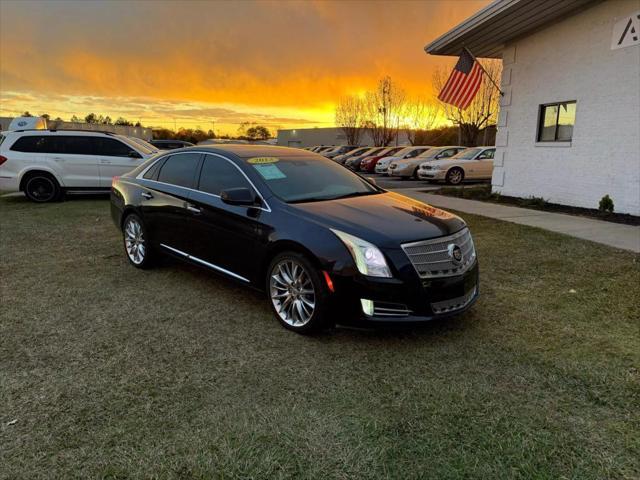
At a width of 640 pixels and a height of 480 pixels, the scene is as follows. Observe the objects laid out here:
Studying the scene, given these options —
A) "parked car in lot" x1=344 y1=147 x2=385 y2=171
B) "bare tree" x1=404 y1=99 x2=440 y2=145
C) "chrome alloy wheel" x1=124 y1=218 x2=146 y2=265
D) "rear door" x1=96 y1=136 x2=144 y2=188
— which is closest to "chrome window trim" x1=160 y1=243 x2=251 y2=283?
"chrome alloy wheel" x1=124 y1=218 x2=146 y2=265

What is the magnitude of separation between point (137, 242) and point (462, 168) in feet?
47.6

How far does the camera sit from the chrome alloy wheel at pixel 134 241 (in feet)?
18.6

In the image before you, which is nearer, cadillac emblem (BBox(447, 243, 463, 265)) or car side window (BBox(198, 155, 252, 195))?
cadillac emblem (BBox(447, 243, 463, 265))

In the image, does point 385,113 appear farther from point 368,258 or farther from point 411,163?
point 368,258

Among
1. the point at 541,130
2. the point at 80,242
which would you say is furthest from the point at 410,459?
the point at 541,130

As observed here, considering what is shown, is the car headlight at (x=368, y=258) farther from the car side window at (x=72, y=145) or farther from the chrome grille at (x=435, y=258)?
the car side window at (x=72, y=145)

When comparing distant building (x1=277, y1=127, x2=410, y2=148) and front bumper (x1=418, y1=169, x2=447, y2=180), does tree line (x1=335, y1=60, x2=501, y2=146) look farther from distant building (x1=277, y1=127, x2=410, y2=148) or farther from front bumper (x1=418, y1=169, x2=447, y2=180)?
front bumper (x1=418, y1=169, x2=447, y2=180)

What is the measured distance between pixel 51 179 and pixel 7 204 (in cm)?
123

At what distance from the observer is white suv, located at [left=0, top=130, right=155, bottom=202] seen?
11.3m

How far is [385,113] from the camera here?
4738 cm

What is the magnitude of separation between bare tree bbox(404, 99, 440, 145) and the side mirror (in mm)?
43303

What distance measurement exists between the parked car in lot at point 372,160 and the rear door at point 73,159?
1625 cm

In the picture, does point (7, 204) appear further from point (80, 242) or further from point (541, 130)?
point (541, 130)

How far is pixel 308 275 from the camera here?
3.68 metres
